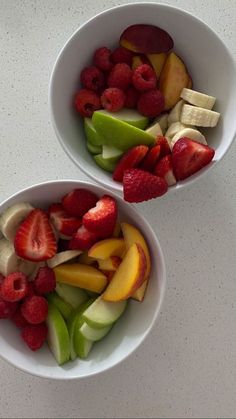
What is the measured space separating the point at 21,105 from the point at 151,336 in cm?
49

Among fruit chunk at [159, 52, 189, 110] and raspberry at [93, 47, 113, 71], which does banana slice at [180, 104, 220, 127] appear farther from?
raspberry at [93, 47, 113, 71]

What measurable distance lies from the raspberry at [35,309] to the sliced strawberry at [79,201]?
0.15m

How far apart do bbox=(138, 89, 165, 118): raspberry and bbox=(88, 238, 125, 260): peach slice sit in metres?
0.22

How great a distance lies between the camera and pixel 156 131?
883 mm

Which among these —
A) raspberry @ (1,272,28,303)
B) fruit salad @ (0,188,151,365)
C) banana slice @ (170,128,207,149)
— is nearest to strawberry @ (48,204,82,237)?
fruit salad @ (0,188,151,365)

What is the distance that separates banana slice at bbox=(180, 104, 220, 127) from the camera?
34.4 inches

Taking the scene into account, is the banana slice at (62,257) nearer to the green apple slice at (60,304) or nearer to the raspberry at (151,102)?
the green apple slice at (60,304)

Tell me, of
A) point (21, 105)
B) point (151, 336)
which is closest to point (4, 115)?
point (21, 105)

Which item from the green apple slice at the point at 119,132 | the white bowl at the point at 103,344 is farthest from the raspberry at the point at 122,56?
the white bowl at the point at 103,344

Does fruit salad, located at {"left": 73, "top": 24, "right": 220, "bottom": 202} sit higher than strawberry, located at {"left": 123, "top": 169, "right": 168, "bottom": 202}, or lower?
higher

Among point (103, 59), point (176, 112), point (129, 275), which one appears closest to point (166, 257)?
point (129, 275)

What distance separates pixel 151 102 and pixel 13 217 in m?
0.29

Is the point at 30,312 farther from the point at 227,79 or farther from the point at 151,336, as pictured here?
the point at 227,79

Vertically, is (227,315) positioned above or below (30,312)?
below
